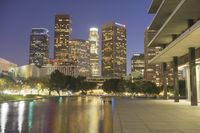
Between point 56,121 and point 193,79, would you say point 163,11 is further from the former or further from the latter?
point 56,121

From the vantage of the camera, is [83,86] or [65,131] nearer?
[65,131]

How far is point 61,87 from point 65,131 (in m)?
128

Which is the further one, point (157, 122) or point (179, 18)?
point (179, 18)

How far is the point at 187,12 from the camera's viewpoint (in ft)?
120

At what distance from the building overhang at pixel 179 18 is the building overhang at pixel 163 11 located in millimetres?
3458

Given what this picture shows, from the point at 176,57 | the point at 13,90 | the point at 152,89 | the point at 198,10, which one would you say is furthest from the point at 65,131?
the point at 152,89

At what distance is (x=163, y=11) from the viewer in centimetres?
5050

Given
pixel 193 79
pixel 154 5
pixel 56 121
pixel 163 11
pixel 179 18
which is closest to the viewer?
pixel 56 121

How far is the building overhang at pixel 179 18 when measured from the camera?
107ft

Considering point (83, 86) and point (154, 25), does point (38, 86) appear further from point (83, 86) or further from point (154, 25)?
point (154, 25)

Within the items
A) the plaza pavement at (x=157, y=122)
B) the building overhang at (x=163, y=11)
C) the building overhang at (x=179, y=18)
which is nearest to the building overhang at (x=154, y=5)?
the building overhang at (x=163, y=11)

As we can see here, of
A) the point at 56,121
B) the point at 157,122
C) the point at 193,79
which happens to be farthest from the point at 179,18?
the point at 56,121

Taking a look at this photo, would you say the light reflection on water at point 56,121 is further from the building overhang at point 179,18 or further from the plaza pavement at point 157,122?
the building overhang at point 179,18

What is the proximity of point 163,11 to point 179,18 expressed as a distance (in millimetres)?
11013
